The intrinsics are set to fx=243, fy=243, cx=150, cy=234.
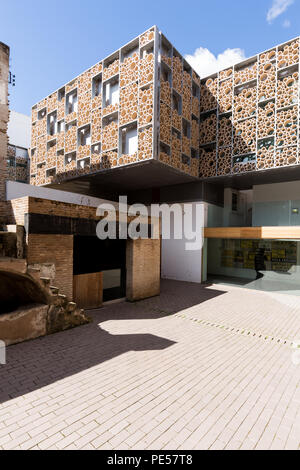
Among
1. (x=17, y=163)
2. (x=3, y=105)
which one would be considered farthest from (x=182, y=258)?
(x=17, y=163)

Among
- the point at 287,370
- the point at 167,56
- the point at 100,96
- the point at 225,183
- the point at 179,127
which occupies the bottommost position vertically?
the point at 287,370

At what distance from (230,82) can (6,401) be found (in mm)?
19646

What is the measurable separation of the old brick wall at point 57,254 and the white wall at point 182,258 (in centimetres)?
1065

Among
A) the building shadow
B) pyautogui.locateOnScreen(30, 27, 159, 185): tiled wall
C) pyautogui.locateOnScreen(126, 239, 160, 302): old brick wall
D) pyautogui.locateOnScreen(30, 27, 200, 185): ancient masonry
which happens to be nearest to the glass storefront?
pyautogui.locateOnScreen(30, 27, 200, 185): ancient masonry

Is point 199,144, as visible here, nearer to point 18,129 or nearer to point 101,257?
point 101,257

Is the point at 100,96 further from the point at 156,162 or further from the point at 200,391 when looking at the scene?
the point at 200,391

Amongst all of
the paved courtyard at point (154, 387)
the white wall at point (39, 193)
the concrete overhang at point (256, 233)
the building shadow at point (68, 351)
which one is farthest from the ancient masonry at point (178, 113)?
the paved courtyard at point (154, 387)

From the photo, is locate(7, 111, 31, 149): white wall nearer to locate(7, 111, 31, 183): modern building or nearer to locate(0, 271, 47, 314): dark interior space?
locate(7, 111, 31, 183): modern building

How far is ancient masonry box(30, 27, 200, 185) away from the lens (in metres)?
13.9

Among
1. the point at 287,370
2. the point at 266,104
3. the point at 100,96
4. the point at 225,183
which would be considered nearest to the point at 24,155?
the point at 100,96

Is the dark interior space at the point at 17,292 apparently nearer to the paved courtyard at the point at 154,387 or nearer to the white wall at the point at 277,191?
the paved courtyard at the point at 154,387

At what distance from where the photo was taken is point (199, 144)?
17984 mm

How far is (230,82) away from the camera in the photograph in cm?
1639

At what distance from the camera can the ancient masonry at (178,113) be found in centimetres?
1408
